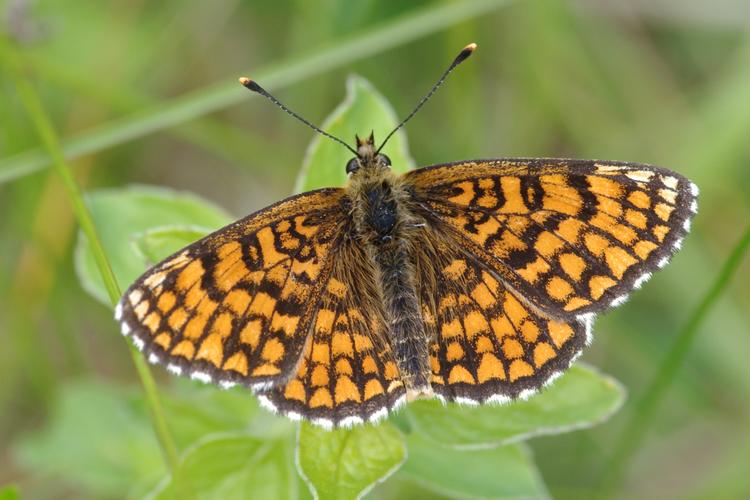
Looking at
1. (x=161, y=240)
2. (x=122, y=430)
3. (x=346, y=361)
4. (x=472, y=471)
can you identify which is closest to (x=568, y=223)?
(x=346, y=361)

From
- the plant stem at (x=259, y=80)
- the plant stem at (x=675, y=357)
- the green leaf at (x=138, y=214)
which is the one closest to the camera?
the plant stem at (x=675, y=357)

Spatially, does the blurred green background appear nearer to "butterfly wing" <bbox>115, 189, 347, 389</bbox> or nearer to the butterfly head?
the butterfly head

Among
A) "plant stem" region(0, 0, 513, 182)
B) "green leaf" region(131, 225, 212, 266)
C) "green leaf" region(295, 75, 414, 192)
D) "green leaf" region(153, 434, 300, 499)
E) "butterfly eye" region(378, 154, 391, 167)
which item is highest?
"plant stem" region(0, 0, 513, 182)

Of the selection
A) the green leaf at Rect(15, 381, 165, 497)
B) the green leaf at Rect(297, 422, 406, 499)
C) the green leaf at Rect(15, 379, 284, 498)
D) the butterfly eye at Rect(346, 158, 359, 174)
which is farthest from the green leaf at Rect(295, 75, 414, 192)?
the green leaf at Rect(15, 381, 165, 497)

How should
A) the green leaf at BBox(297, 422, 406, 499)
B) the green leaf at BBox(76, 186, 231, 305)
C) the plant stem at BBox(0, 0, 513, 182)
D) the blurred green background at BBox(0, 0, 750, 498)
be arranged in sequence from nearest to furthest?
the green leaf at BBox(297, 422, 406, 499)
the green leaf at BBox(76, 186, 231, 305)
the plant stem at BBox(0, 0, 513, 182)
the blurred green background at BBox(0, 0, 750, 498)

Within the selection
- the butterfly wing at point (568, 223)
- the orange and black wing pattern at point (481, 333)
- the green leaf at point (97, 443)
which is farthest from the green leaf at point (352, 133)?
the green leaf at point (97, 443)

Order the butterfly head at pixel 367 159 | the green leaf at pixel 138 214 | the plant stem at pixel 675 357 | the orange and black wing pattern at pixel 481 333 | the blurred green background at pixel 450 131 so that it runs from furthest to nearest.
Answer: the blurred green background at pixel 450 131
the green leaf at pixel 138 214
the plant stem at pixel 675 357
the butterfly head at pixel 367 159
the orange and black wing pattern at pixel 481 333

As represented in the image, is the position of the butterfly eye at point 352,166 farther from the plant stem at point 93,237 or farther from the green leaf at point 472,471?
the green leaf at point 472,471
